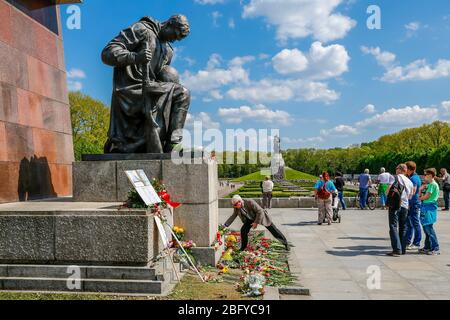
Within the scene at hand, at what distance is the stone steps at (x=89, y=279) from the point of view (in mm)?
5199

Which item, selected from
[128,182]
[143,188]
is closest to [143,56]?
[128,182]

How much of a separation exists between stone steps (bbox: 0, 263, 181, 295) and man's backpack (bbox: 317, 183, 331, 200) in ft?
28.1

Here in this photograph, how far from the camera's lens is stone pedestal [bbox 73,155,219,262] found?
22.3 feet

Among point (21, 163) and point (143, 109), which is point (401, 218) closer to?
point (143, 109)

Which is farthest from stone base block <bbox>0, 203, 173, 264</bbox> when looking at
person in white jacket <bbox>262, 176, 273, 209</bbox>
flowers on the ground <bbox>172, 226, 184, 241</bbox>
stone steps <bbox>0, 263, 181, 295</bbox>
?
person in white jacket <bbox>262, 176, 273, 209</bbox>

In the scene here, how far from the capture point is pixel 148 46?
7.40 meters

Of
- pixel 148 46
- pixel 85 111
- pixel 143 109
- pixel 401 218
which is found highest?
pixel 85 111

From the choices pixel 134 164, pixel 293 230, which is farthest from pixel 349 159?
pixel 134 164

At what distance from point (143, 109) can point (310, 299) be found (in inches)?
157

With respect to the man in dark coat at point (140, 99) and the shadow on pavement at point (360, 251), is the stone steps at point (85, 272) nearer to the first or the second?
the man in dark coat at point (140, 99)

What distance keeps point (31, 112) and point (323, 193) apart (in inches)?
335

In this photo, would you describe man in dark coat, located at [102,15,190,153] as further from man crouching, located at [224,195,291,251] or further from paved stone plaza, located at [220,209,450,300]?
paved stone plaza, located at [220,209,450,300]

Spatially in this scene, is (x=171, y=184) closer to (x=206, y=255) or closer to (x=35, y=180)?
(x=206, y=255)

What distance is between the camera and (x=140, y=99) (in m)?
7.23
